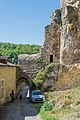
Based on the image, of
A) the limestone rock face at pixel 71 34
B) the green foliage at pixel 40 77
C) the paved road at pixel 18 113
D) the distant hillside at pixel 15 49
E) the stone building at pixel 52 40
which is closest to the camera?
the paved road at pixel 18 113

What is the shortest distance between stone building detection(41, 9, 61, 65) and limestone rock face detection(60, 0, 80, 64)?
6.58m

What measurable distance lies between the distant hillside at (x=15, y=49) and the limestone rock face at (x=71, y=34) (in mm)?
36479

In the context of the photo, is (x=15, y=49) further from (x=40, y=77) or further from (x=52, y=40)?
(x=40, y=77)

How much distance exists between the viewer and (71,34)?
127 ft

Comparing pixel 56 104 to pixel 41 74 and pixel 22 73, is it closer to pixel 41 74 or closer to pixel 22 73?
pixel 41 74

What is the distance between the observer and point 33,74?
46.5 meters

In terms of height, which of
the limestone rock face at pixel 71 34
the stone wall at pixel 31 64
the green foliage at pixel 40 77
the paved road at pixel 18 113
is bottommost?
the paved road at pixel 18 113

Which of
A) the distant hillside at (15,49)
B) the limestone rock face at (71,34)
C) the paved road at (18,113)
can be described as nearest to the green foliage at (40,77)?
the limestone rock face at (71,34)

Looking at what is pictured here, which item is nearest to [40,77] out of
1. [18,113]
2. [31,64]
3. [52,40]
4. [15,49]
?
[31,64]

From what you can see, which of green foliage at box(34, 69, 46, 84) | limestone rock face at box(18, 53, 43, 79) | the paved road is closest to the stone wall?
limestone rock face at box(18, 53, 43, 79)

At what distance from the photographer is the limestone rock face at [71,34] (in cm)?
3819

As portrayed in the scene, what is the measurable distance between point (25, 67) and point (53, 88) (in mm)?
10683

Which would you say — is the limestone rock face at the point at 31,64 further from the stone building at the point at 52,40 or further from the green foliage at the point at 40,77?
the green foliage at the point at 40,77

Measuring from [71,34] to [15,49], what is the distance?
5123 cm
